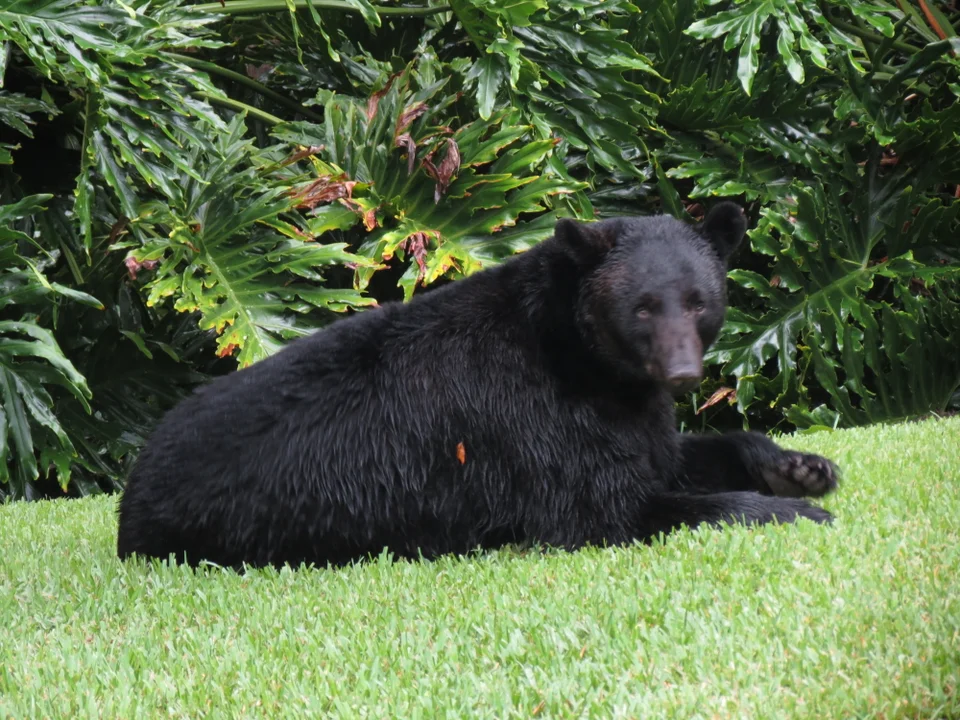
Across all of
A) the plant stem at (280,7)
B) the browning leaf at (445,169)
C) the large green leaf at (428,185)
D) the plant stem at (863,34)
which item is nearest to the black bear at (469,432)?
the large green leaf at (428,185)

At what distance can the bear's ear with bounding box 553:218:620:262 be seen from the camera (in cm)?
402

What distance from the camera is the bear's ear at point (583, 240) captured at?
13.2ft

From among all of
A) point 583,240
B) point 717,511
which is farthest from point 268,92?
point 717,511

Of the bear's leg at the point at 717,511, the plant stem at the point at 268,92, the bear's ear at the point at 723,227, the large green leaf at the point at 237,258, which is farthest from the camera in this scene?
the plant stem at the point at 268,92

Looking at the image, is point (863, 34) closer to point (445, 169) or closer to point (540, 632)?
point (445, 169)

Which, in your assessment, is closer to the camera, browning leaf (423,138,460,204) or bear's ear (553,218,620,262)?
bear's ear (553,218,620,262)

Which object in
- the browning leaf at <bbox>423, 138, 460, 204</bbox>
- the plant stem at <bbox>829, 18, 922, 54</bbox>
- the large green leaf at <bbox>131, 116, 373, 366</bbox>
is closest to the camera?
the large green leaf at <bbox>131, 116, 373, 366</bbox>

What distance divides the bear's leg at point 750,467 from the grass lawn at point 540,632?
0.20 meters

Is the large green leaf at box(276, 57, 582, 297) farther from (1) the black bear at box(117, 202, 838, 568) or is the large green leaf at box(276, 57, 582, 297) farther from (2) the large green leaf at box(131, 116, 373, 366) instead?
(1) the black bear at box(117, 202, 838, 568)

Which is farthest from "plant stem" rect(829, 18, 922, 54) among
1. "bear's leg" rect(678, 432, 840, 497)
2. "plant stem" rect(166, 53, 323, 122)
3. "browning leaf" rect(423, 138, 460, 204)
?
"bear's leg" rect(678, 432, 840, 497)

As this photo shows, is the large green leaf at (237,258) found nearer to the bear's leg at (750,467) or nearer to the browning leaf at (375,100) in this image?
the browning leaf at (375,100)

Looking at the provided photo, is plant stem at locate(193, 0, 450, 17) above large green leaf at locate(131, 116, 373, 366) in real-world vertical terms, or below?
above

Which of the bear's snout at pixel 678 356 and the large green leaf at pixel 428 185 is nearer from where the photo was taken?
the bear's snout at pixel 678 356

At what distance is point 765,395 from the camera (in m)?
7.99
